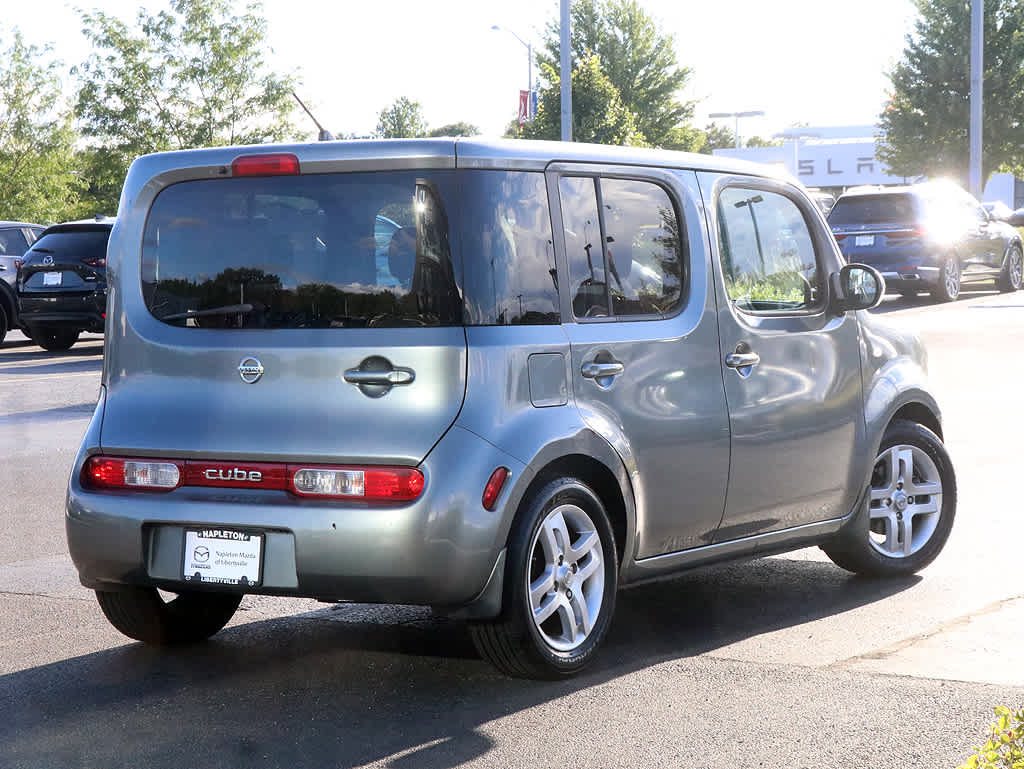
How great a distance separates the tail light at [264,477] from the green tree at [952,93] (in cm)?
5317

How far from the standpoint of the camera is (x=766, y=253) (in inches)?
247

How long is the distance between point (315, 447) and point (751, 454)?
71.9 inches

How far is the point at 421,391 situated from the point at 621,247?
1.09 meters

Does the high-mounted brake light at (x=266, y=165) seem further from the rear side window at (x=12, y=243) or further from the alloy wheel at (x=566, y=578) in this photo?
the rear side window at (x=12, y=243)

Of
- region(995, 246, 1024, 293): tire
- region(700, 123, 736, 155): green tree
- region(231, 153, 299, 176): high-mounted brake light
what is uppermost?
region(700, 123, 736, 155): green tree

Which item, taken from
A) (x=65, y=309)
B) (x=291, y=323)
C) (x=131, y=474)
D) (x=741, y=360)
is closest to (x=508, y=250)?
(x=291, y=323)

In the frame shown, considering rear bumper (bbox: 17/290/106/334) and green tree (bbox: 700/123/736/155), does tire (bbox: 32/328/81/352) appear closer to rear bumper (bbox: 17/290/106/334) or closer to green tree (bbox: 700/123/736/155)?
rear bumper (bbox: 17/290/106/334)

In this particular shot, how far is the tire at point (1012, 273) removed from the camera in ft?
91.9

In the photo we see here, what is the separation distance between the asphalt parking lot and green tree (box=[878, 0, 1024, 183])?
5010 centimetres

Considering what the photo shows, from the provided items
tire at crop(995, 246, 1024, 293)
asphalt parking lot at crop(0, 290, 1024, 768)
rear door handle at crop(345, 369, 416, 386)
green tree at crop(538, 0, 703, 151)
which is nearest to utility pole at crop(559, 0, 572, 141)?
tire at crop(995, 246, 1024, 293)

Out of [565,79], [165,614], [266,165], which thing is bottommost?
[165,614]

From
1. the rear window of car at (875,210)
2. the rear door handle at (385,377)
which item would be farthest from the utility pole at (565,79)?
the rear door handle at (385,377)

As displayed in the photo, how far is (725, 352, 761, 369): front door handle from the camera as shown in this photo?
5.89 m

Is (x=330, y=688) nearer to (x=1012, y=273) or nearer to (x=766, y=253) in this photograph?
(x=766, y=253)
